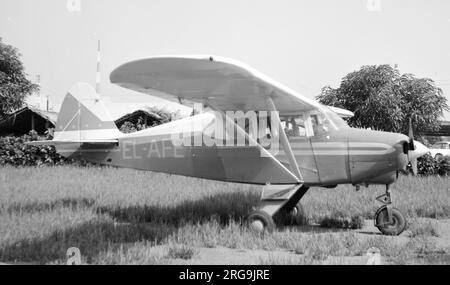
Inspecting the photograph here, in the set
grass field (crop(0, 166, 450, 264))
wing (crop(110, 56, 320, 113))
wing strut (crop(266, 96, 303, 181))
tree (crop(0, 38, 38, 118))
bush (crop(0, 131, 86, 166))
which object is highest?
tree (crop(0, 38, 38, 118))

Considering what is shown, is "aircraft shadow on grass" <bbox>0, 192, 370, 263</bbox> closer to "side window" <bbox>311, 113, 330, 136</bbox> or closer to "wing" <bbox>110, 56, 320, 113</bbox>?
"side window" <bbox>311, 113, 330, 136</bbox>

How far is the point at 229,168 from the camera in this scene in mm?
7672

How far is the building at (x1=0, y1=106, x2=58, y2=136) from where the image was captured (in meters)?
23.6

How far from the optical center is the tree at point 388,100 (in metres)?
21.3

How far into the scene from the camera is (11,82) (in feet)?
87.6

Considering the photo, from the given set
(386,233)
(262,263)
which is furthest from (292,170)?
(262,263)

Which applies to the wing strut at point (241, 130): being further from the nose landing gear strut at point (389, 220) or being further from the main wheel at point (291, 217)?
the nose landing gear strut at point (389, 220)

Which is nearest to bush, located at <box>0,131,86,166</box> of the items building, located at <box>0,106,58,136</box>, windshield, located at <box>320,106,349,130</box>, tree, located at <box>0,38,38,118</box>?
building, located at <box>0,106,58,136</box>

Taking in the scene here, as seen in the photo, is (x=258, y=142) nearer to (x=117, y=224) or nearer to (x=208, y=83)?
(x=208, y=83)

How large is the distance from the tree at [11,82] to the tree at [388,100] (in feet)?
64.4

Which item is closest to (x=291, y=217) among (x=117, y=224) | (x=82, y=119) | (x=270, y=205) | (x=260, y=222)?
(x=270, y=205)

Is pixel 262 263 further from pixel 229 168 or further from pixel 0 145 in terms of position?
pixel 0 145

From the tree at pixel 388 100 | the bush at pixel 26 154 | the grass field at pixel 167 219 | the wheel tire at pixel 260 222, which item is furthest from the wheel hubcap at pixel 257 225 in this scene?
the tree at pixel 388 100

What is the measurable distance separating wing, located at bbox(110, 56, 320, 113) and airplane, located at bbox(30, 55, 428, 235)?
0.05 ft
